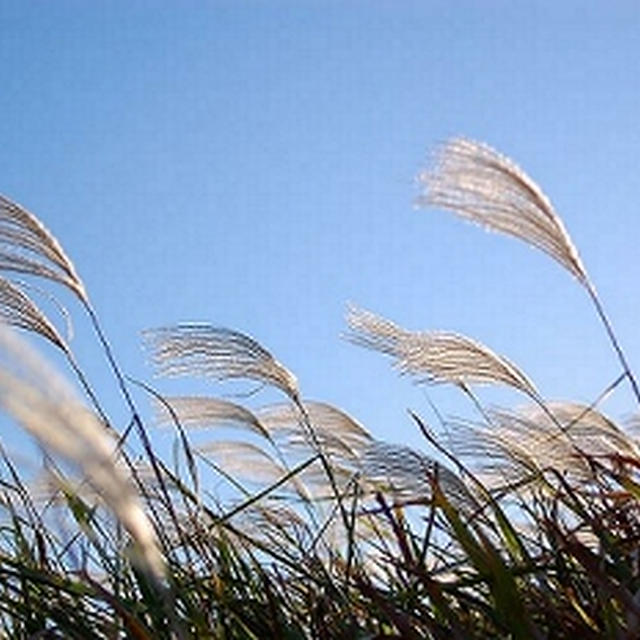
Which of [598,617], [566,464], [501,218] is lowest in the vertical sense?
[598,617]

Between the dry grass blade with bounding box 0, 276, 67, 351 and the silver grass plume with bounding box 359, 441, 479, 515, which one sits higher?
the dry grass blade with bounding box 0, 276, 67, 351

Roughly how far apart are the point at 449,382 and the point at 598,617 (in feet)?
5.52

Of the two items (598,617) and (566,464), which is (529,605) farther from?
(566,464)

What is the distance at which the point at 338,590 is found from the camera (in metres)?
2.15

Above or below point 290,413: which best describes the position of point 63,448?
below

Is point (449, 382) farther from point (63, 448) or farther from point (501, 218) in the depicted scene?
point (63, 448)

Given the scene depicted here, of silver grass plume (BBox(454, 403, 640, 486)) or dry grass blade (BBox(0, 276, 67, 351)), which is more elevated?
dry grass blade (BBox(0, 276, 67, 351))

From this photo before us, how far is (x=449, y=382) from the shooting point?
3.46 m

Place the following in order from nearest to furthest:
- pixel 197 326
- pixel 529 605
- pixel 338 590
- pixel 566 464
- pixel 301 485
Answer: pixel 529 605, pixel 338 590, pixel 566 464, pixel 197 326, pixel 301 485

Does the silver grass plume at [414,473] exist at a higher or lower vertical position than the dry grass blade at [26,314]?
lower

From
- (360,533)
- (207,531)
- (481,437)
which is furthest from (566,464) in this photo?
(207,531)

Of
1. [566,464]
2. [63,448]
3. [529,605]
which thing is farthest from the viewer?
[566,464]

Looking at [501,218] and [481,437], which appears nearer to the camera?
[501,218]

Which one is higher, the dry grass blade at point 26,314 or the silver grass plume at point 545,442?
the dry grass blade at point 26,314
